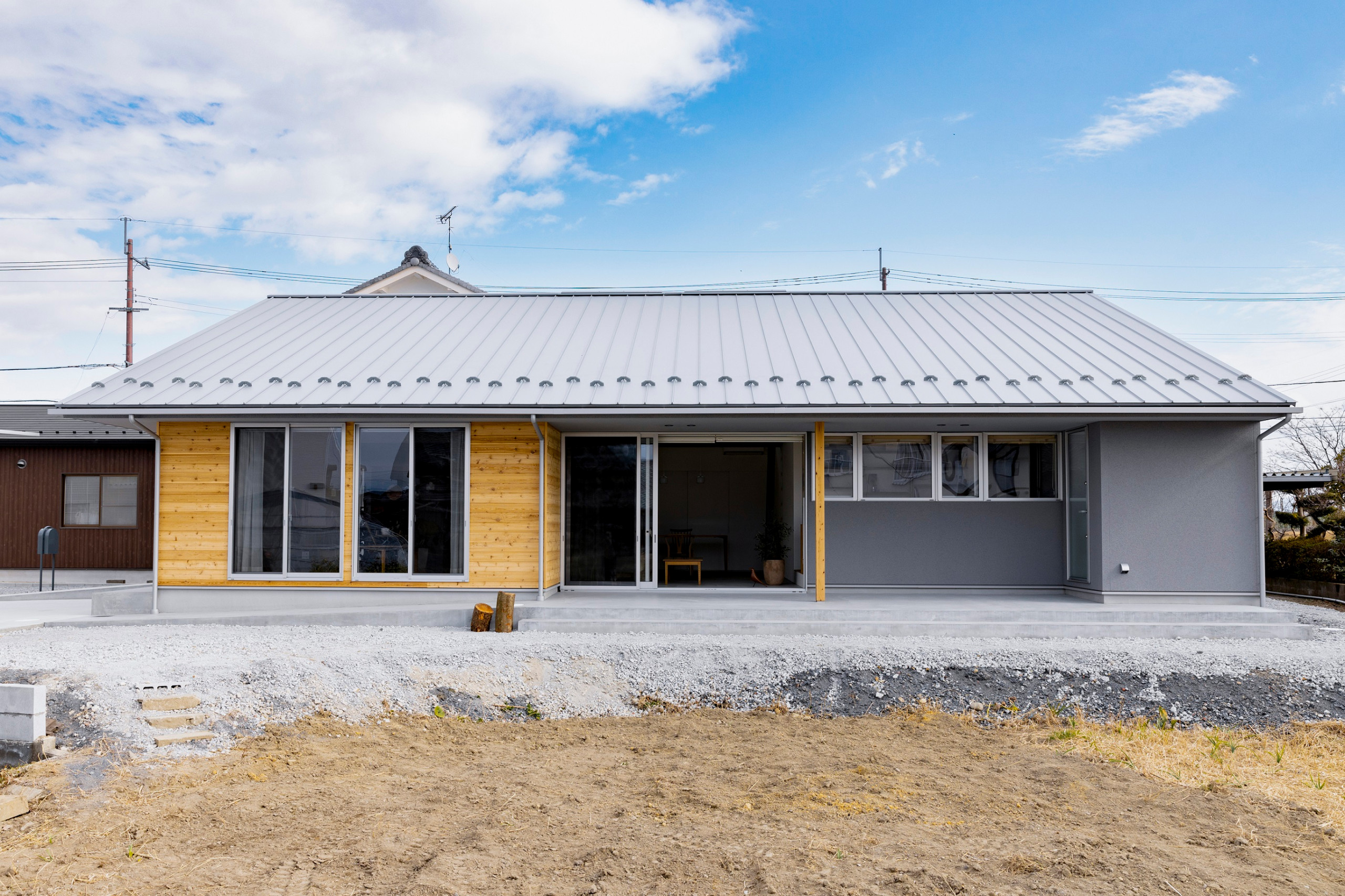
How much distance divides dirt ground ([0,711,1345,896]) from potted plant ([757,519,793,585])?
16.1 ft

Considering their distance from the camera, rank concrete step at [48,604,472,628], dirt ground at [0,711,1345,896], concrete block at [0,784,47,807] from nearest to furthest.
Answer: dirt ground at [0,711,1345,896], concrete block at [0,784,47,807], concrete step at [48,604,472,628]

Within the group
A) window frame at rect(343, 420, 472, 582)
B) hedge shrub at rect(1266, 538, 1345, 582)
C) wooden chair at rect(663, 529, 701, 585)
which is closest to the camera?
window frame at rect(343, 420, 472, 582)

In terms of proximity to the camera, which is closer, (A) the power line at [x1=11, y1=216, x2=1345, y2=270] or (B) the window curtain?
(B) the window curtain

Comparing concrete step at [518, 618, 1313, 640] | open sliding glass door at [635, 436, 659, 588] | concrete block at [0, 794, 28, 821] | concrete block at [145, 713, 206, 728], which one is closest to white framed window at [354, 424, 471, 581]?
concrete step at [518, 618, 1313, 640]

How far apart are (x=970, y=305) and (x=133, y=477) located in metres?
13.9

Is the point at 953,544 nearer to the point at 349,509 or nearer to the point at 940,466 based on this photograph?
the point at 940,466

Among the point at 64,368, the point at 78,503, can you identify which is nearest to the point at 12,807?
the point at 78,503

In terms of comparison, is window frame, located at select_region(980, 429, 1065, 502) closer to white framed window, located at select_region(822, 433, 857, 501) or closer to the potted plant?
white framed window, located at select_region(822, 433, 857, 501)

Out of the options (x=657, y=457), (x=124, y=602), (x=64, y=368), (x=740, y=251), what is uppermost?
(x=740, y=251)

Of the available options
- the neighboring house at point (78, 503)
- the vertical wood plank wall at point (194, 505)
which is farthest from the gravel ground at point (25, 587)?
the vertical wood plank wall at point (194, 505)

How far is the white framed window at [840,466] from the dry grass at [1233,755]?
168 inches

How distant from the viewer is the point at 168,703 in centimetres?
581

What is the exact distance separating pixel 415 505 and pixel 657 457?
9.32 feet

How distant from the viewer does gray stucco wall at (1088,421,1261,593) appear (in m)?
9.12
